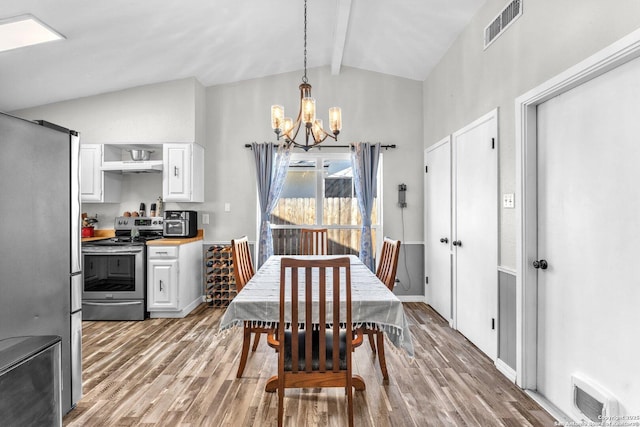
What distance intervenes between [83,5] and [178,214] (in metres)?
2.29

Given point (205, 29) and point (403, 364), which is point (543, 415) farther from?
point (205, 29)

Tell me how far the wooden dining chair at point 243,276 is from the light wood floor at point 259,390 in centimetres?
14

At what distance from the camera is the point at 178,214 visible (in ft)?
14.3

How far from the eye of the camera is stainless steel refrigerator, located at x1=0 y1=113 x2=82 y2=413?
1703 mm

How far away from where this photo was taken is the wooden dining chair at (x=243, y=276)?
249 cm

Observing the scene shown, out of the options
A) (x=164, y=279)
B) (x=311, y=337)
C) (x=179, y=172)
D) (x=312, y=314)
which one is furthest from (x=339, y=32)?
(x=164, y=279)

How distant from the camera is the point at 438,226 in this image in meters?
4.20

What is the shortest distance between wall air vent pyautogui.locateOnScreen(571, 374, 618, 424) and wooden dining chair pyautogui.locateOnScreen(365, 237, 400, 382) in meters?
1.10

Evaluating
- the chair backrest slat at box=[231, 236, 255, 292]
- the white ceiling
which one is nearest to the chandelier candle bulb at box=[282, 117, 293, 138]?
the chair backrest slat at box=[231, 236, 255, 292]

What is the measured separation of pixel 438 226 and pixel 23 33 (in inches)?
166

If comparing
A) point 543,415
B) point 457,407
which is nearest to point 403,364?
point 457,407

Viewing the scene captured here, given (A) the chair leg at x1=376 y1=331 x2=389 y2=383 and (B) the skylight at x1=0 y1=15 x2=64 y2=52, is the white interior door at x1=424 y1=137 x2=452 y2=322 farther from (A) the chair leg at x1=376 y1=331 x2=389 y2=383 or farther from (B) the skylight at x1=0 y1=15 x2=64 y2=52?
(B) the skylight at x1=0 y1=15 x2=64 y2=52

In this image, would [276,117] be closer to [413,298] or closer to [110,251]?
[110,251]

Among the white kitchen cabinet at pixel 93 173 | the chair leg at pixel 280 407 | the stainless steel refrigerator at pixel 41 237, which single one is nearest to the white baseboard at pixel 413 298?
the chair leg at pixel 280 407
